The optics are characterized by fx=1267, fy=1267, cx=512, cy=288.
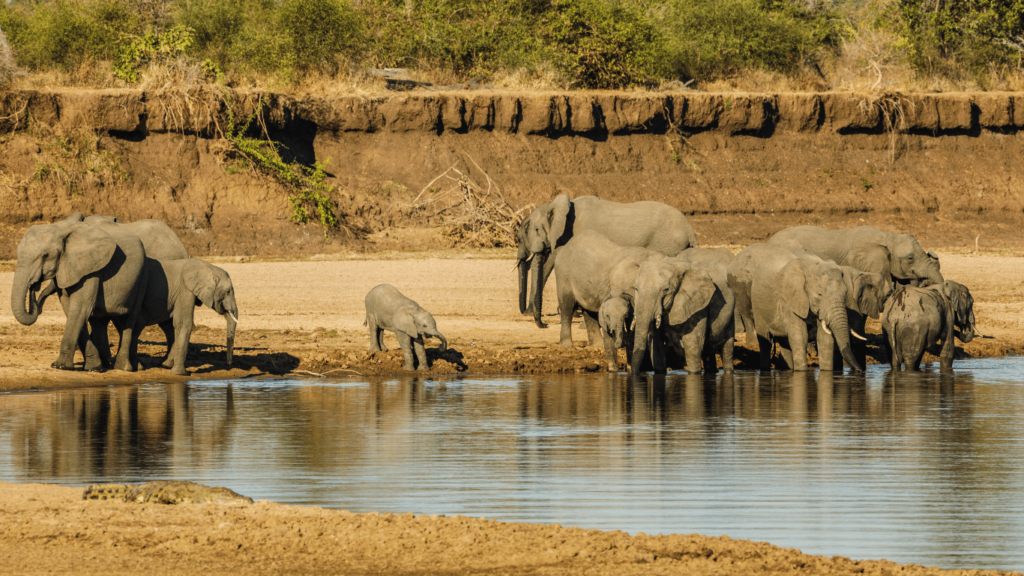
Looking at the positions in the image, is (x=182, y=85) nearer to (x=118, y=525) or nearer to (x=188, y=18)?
(x=188, y=18)

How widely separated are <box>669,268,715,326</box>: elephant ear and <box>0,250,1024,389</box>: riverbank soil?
128cm

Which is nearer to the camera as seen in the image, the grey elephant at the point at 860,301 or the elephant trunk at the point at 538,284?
the grey elephant at the point at 860,301

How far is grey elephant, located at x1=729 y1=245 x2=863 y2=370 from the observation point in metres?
14.6

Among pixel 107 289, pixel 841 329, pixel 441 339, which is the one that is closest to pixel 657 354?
pixel 841 329

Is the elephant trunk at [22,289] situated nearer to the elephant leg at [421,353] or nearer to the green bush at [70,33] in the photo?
the elephant leg at [421,353]

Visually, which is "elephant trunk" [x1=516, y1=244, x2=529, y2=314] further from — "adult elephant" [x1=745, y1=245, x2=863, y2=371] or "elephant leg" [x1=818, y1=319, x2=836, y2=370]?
"elephant leg" [x1=818, y1=319, x2=836, y2=370]

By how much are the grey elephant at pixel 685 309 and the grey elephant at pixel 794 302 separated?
0.65 metres

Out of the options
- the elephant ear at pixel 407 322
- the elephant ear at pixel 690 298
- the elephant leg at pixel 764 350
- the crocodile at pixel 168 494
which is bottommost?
the crocodile at pixel 168 494

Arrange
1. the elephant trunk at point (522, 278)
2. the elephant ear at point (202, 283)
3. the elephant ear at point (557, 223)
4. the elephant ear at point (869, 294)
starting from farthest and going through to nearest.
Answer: the elephant trunk at point (522, 278), the elephant ear at point (557, 223), the elephant ear at point (869, 294), the elephant ear at point (202, 283)

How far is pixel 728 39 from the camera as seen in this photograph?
36.3 m

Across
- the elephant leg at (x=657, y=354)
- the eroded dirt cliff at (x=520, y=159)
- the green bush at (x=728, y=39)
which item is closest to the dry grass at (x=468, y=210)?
the eroded dirt cliff at (x=520, y=159)

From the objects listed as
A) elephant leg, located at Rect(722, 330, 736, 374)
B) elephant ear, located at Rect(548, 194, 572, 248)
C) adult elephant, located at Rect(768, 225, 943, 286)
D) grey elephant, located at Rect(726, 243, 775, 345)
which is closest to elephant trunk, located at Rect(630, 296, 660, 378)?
elephant leg, located at Rect(722, 330, 736, 374)

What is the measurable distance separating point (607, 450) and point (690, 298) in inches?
206

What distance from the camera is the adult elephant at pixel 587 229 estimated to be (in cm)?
1847
